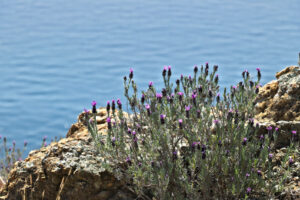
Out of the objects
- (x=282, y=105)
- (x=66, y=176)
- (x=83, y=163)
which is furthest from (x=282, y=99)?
(x=66, y=176)

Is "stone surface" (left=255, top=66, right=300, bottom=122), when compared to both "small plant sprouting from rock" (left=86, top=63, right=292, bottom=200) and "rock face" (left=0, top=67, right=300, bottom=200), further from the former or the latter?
"small plant sprouting from rock" (left=86, top=63, right=292, bottom=200)

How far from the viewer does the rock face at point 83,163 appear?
14.9ft

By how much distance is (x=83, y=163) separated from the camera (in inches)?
180

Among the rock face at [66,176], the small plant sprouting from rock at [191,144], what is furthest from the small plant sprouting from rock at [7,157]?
the small plant sprouting from rock at [191,144]

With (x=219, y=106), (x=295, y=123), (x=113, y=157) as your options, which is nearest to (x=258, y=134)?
(x=295, y=123)

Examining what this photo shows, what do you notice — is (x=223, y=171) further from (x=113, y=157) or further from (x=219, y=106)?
(x=113, y=157)

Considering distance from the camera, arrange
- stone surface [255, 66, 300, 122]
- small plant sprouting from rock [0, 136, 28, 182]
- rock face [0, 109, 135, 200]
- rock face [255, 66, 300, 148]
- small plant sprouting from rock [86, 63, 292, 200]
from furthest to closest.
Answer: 1. small plant sprouting from rock [0, 136, 28, 182]
2. stone surface [255, 66, 300, 122]
3. rock face [255, 66, 300, 148]
4. rock face [0, 109, 135, 200]
5. small plant sprouting from rock [86, 63, 292, 200]

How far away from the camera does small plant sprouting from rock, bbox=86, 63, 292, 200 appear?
402 centimetres

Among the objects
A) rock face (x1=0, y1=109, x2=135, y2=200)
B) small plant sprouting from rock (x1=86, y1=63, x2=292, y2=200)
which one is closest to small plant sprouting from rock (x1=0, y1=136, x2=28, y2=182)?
rock face (x1=0, y1=109, x2=135, y2=200)

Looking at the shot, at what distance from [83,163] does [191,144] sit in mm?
1080

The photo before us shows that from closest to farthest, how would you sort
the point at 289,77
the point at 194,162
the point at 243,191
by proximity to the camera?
the point at 194,162 < the point at 243,191 < the point at 289,77

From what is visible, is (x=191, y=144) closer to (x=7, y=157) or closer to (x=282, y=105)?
(x=282, y=105)

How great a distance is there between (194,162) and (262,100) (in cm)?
184

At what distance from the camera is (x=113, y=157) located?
424 cm
